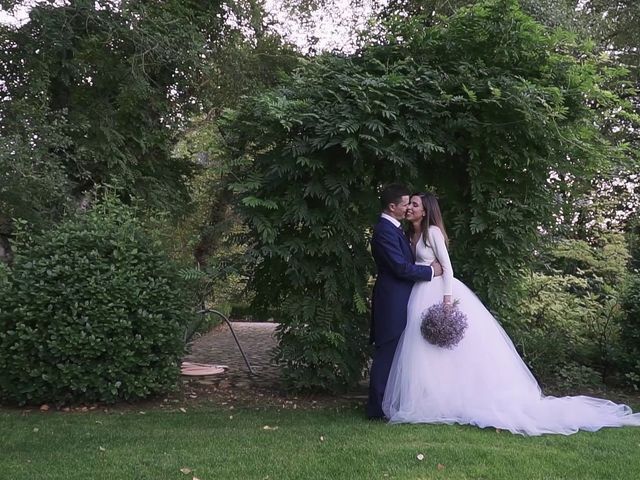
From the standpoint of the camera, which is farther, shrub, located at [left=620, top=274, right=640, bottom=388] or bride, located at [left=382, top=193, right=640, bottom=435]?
shrub, located at [left=620, top=274, right=640, bottom=388]

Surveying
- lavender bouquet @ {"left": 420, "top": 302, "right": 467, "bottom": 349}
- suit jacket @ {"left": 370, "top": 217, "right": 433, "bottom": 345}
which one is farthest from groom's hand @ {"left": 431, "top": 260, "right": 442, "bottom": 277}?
lavender bouquet @ {"left": 420, "top": 302, "right": 467, "bottom": 349}

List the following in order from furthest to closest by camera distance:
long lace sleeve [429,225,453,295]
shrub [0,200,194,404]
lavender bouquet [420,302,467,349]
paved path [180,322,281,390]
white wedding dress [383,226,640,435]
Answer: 1. paved path [180,322,281,390]
2. shrub [0,200,194,404]
3. long lace sleeve [429,225,453,295]
4. lavender bouquet [420,302,467,349]
5. white wedding dress [383,226,640,435]

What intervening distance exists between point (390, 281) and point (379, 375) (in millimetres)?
863

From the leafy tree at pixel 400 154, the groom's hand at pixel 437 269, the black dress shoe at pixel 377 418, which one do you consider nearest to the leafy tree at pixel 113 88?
the leafy tree at pixel 400 154

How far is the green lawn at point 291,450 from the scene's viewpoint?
12.7 ft

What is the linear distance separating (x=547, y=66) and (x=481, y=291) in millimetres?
2411

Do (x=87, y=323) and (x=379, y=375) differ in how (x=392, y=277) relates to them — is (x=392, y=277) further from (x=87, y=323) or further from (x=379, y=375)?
(x=87, y=323)

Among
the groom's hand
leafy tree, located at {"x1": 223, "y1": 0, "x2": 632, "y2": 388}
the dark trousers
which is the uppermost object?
leafy tree, located at {"x1": 223, "y1": 0, "x2": 632, "y2": 388}

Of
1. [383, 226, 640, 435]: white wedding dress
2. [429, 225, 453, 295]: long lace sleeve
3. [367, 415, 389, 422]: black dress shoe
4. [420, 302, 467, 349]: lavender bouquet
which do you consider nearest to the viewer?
[383, 226, 640, 435]: white wedding dress

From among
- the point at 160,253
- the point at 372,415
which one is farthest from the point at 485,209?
the point at 160,253

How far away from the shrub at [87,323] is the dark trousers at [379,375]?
2080mm

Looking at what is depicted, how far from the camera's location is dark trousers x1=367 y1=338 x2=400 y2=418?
540 cm

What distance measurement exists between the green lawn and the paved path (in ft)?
6.62

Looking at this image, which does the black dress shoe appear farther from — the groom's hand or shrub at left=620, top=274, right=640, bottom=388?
shrub at left=620, top=274, right=640, bottom=388
